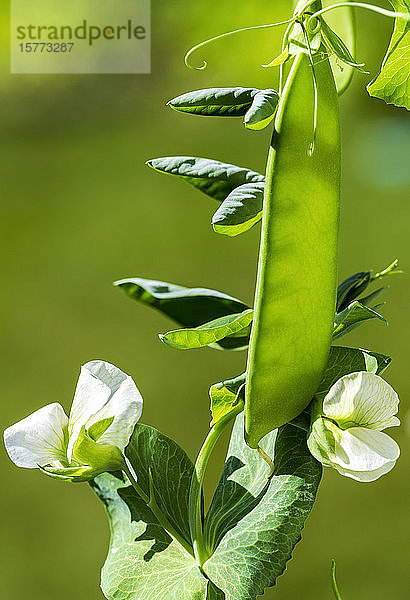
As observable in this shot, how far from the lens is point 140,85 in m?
0.55

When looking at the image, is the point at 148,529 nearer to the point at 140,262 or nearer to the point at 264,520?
the point at 264,520

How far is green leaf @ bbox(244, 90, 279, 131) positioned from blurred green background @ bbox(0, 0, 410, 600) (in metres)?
0.38

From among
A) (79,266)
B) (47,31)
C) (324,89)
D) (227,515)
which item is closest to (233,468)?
(227,515)

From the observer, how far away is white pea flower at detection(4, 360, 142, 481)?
0.67ft

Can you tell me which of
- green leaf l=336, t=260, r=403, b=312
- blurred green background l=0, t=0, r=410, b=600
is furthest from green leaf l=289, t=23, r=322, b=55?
blurred green background l=0, t=0, r=410, b=600

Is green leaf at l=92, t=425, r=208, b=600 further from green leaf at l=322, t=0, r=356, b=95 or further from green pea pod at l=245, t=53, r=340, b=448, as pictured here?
green leaf at l=322, t=0, r=356, b=95

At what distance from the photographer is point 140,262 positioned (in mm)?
567

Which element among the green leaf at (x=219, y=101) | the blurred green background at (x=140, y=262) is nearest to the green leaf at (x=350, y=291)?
the green leaf at (x=219, y=101)

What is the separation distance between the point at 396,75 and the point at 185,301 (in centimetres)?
14

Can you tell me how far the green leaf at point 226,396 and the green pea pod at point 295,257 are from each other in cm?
1

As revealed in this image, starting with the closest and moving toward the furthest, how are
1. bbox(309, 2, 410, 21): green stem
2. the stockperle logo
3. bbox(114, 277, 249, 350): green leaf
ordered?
bbox(309, 2, 410, 21): green stem, bbox(114, 277, 249, 350): green leaf, the stockperle logo

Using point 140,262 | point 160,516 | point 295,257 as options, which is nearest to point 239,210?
point 295,257

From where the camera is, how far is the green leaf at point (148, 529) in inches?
8.6

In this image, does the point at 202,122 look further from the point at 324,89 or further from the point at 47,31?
the point at 324,89
